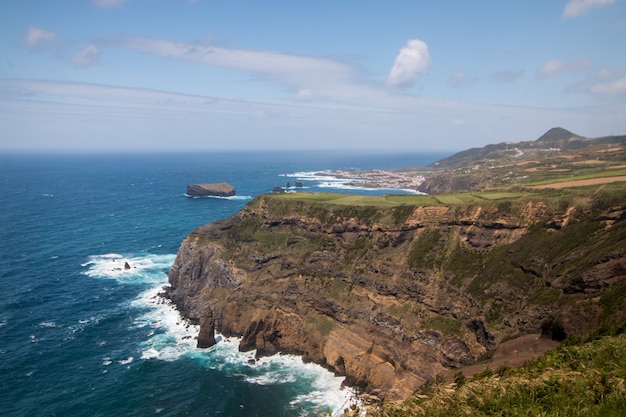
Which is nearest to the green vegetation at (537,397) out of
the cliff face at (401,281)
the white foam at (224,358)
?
the cliff face at (401,281)

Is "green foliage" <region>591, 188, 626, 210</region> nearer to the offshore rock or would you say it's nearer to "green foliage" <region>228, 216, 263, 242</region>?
"green foliage" <region>228, 216, 263, 242</region>

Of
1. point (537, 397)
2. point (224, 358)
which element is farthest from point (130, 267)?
point (537, 397)

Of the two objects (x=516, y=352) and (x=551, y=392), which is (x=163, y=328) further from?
(x=551, y=392)

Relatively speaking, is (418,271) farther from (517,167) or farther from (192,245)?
(517,167)

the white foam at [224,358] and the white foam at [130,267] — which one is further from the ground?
the white foam at [130,267]

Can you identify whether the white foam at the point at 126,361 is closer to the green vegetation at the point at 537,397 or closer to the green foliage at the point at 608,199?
the green vegetation at the point at 537,397

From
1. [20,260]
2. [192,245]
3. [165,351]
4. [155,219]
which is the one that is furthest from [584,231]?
[155,219]
